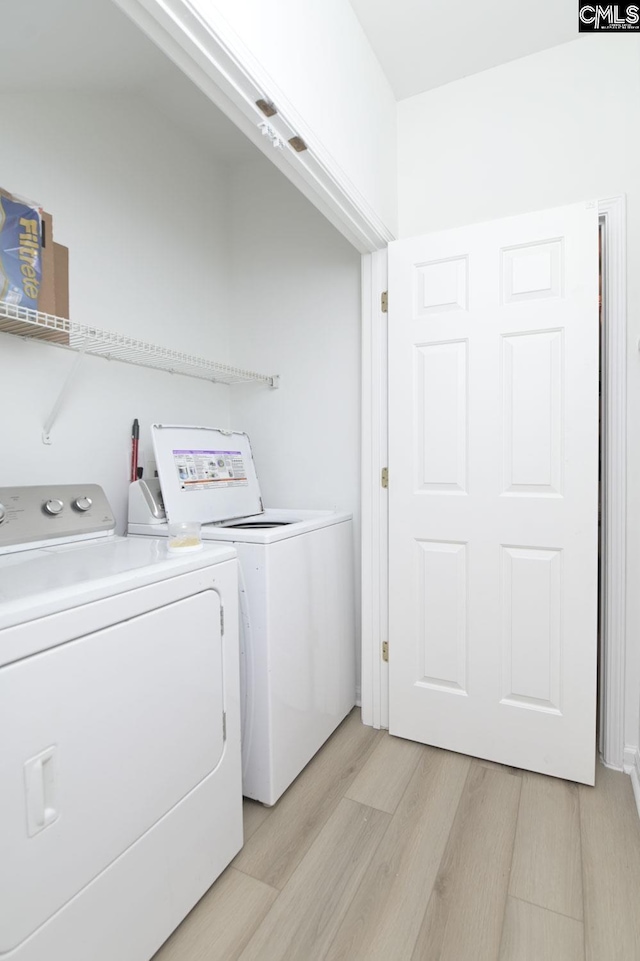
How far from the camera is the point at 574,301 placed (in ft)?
5.40

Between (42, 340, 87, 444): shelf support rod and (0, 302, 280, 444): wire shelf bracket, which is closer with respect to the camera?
(0, 302, 280, 444): wire shelf bracket

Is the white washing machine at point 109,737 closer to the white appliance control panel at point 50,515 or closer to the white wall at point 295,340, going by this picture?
the white appliance control panel at point 50,515

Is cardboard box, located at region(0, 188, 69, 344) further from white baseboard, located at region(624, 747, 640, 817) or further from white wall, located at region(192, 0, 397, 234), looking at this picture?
white baseboard, located at region(624, 747, 640, 817)

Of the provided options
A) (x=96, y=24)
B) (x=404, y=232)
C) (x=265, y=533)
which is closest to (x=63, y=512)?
(x=265, y=533)

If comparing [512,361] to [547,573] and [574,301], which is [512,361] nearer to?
[574,301]

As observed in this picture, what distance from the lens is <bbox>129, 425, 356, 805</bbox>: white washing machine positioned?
155cm

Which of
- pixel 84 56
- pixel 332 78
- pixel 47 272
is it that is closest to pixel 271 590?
pixel 47 272

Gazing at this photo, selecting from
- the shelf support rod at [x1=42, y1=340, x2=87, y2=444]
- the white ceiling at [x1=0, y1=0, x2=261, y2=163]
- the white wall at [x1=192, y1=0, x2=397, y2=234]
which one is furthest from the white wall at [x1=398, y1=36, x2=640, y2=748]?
the shelf support rod at [x1=42, y1=340, x2=87, y2=444]

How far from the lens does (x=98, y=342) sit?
1.63 metres

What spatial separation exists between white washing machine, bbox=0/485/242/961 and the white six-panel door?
0.89 m

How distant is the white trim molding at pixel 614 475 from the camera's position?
1.69 metres

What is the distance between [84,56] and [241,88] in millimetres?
919

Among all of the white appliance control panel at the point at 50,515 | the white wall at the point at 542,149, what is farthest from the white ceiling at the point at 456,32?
the white appliance control panel at the point at 50,515

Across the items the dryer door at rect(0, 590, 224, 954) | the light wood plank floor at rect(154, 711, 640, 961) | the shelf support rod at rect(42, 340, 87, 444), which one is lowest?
the light wood plank floor at rect(154, 711, 640, 961)
